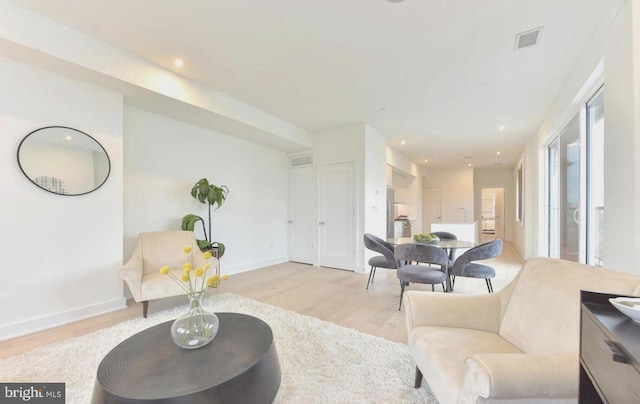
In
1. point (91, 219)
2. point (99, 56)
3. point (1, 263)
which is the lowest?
point (1, 263)

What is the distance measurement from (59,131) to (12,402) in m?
2.39

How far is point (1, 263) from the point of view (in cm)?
236

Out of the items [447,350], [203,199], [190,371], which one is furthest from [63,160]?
[447,350]

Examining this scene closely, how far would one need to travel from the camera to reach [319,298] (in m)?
3.41

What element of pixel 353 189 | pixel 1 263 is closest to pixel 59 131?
pixel 1 263

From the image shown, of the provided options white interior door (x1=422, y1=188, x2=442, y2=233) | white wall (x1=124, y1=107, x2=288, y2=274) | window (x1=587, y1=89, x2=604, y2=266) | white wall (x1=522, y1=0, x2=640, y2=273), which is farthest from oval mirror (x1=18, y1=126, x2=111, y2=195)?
white interior door (x1=422, y1=188, x2=442, y2=233)

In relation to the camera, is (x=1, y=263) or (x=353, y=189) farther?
(x=353, y=189)

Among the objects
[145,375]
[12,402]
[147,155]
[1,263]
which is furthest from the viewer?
[147,155]

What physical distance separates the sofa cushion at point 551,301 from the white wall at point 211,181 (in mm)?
4140

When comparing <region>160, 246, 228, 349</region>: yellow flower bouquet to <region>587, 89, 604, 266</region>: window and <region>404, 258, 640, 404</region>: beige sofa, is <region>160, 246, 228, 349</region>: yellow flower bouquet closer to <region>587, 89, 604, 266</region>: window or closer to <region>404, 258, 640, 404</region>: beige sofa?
<region>404, 258, 640, 404</region>: beige sofa

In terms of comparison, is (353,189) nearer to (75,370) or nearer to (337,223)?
(337,223)

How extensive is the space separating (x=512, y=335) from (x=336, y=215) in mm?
3903

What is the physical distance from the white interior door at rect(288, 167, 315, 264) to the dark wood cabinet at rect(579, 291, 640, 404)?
473 centimetres

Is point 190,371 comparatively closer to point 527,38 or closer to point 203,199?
point 203,199
